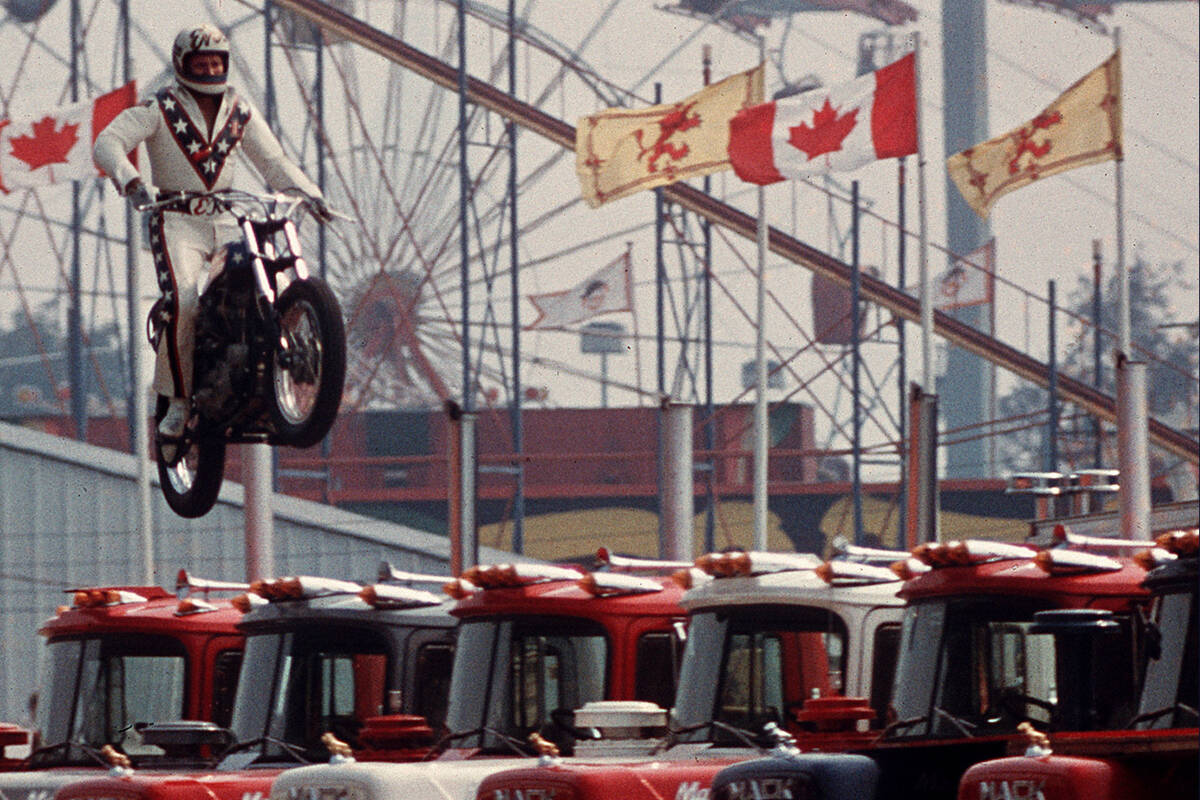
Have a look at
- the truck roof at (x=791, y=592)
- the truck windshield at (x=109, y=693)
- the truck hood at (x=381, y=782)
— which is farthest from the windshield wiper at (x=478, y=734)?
the truck windshield at (x=109, y=693)

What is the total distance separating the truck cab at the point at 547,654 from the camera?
48.6ft

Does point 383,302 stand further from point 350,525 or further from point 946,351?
point 946,351

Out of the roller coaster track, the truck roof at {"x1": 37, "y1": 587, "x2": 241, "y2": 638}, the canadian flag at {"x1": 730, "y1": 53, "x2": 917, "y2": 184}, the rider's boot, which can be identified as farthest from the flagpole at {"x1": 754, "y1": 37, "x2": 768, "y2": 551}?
the rider's boot

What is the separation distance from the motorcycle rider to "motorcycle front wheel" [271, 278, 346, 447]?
38 centimetres

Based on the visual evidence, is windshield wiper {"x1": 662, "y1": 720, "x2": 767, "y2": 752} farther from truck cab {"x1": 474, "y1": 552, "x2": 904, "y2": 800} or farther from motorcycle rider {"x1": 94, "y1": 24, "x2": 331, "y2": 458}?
motorcycle rider {"x1": 94, "y1": 24, "x2": 331, "y2": 458}

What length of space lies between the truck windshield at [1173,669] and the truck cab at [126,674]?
849 cm

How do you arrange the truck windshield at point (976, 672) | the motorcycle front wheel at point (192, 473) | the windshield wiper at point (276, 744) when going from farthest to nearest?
the windshield wiper at point (276, 744)
the truck windshield at point (976, 672)
the motorcycle front wheel at point (192, 473)

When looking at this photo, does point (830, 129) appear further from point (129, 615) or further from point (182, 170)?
point (182, 170)

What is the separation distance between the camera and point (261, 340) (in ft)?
23.9

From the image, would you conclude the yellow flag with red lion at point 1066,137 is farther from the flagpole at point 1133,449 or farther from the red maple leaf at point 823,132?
the flagpole at point 1133,449

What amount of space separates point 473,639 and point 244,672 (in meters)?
2.04

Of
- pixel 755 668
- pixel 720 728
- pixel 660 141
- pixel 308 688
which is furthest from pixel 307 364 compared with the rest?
pixel 660 141

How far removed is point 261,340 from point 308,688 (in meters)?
9.03

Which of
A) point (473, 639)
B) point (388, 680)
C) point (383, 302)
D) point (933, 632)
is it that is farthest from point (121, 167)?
point (383, 302)
